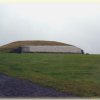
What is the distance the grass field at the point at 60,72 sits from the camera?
13969 mm

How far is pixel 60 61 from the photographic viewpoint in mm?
20578

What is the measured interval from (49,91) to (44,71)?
449 cm

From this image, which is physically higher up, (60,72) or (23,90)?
(60,72)

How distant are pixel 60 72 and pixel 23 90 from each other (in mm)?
4452

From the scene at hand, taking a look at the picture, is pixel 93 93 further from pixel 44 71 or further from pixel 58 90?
pixel 44 71

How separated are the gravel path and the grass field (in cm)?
64

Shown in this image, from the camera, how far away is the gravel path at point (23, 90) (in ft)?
40.9

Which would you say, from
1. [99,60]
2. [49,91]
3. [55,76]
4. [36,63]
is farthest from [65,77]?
[99,60]

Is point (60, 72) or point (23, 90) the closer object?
point (23, 90)

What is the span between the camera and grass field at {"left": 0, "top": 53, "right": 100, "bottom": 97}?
45.8ft

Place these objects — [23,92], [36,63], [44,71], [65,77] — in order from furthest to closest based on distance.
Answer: [36,63]
[44,71]
[65,77]
[23,92]

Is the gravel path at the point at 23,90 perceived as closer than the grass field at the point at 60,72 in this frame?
Yes

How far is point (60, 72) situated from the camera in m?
17.2

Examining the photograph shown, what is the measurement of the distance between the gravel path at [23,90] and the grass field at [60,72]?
0.64m
